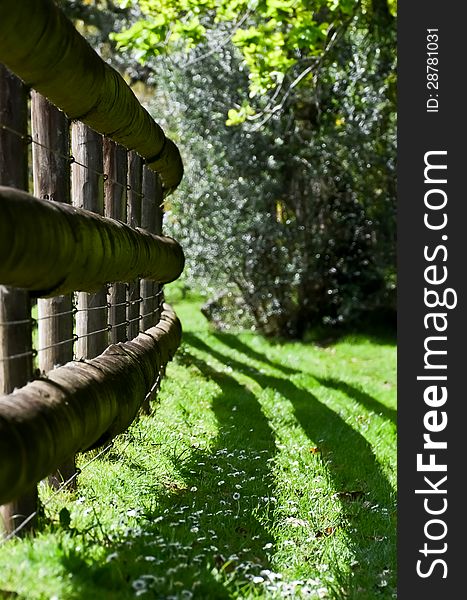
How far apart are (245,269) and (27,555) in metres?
10.5

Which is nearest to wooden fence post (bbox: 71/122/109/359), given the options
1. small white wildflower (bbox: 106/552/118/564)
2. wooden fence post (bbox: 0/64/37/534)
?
wooden fence post (bbox: 0/64/37/534)

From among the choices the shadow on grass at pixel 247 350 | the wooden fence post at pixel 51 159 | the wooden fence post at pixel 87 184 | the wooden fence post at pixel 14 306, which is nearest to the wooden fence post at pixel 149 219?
the wooden fence post at pixel 87 184

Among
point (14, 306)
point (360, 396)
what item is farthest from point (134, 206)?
point (360, 396)

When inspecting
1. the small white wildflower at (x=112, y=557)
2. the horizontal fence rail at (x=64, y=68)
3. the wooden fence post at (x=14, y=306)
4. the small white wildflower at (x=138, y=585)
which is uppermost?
the horizontal fence rail at (x=64, y=68)

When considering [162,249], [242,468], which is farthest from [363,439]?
[162,249]

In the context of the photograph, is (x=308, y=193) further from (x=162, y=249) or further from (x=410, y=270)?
(x=410, y=270)

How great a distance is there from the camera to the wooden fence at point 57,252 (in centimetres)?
270

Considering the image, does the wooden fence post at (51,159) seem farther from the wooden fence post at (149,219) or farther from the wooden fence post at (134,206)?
the wooden fence post at (149,219)

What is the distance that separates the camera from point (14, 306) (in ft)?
10.9

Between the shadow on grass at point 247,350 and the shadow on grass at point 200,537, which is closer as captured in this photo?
the shadow on grass at point 200,537

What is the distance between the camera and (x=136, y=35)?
29.8 feet

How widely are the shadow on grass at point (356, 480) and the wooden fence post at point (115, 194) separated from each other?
1.64 meters

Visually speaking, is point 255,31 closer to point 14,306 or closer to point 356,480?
point 356,480

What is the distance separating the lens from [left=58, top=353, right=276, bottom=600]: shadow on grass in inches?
117
